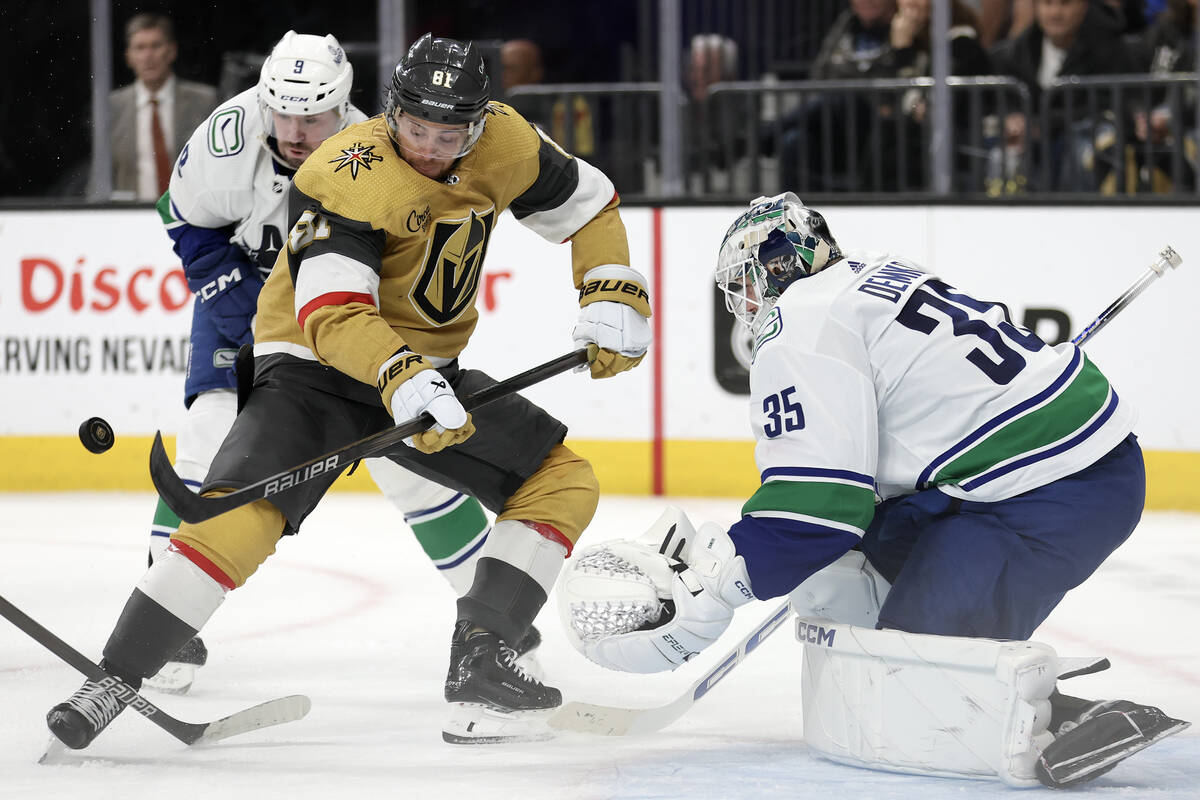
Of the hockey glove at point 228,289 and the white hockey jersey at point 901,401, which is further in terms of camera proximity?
the hockey glove at point 228,289

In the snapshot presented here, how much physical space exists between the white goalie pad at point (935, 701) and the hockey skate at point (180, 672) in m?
1.24

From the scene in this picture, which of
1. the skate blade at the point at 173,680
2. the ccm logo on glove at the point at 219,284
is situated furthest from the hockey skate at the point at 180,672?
the ccm logo on glove at the point at 219,284

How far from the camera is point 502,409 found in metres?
2.68

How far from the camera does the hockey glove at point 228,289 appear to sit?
3.10 metres

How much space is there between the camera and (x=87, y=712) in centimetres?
226

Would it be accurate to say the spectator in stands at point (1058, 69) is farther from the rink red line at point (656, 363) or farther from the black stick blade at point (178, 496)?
the black stick blade at point (178, 496)

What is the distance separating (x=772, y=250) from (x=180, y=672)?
1372 mm

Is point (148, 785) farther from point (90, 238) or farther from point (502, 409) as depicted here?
point (90, 238)

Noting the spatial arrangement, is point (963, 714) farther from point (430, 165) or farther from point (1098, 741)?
point (430, 165)

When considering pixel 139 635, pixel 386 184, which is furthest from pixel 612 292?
pixel 139 635

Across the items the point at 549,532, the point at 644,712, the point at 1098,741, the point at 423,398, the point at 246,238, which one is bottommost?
the point at 644,712

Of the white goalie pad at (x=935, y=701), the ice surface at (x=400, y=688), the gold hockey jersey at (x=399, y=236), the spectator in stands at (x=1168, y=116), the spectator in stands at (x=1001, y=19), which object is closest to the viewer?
the white goalie pad at (x=935, y=701)

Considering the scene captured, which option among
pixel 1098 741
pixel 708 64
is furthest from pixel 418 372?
pixel 708 64

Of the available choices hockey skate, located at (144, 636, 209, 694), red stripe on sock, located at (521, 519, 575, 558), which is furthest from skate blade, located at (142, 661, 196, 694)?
red stripe on sock, located at (521, 519, 575, 558)
